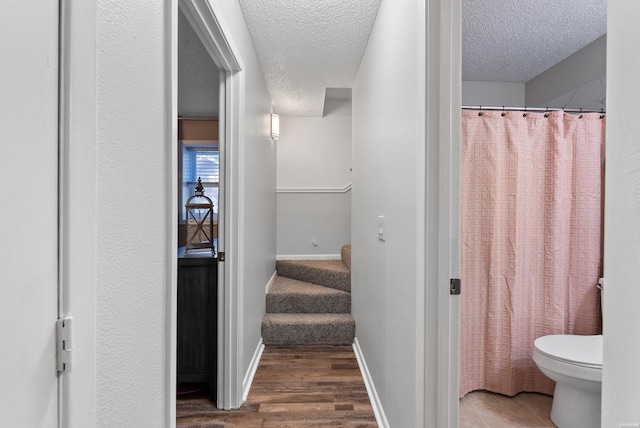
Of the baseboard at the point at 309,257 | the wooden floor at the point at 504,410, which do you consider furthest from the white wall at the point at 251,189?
the wooden floor at the point at 504,410

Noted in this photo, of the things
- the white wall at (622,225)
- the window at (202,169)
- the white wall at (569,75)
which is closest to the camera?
the white wall at (622,225)

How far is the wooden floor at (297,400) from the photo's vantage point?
179 centimetres

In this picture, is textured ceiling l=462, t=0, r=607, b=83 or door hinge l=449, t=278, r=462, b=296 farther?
textured ceiling l=462, t=0, r=607, b=83

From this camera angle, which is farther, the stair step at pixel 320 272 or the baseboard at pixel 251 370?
the stair step at pixel 320 272

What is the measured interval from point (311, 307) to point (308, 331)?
274mm

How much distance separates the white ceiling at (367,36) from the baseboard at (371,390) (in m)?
2.29

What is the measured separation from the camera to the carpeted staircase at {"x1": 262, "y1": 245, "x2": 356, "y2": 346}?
2.76 metres

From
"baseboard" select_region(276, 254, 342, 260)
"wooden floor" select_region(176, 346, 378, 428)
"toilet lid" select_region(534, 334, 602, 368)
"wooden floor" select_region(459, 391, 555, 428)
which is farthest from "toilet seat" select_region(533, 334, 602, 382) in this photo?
"baseboard" select_region(276, 254, 342, 260)

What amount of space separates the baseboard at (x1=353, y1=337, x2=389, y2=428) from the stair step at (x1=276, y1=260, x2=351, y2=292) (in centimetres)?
65

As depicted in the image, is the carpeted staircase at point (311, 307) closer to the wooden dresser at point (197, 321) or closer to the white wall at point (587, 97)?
the wooden dresser at point (197, 321)

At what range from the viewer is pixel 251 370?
224 centimetres

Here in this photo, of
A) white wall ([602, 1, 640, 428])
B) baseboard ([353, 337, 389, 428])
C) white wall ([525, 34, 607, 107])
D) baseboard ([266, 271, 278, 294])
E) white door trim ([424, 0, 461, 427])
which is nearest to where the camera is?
white wall ([602, 1, 640, 428])

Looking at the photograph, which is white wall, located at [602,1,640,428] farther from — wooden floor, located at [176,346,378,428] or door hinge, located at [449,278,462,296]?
wooden floor, located at [176,346,378,428]

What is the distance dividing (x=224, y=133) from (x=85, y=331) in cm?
147
